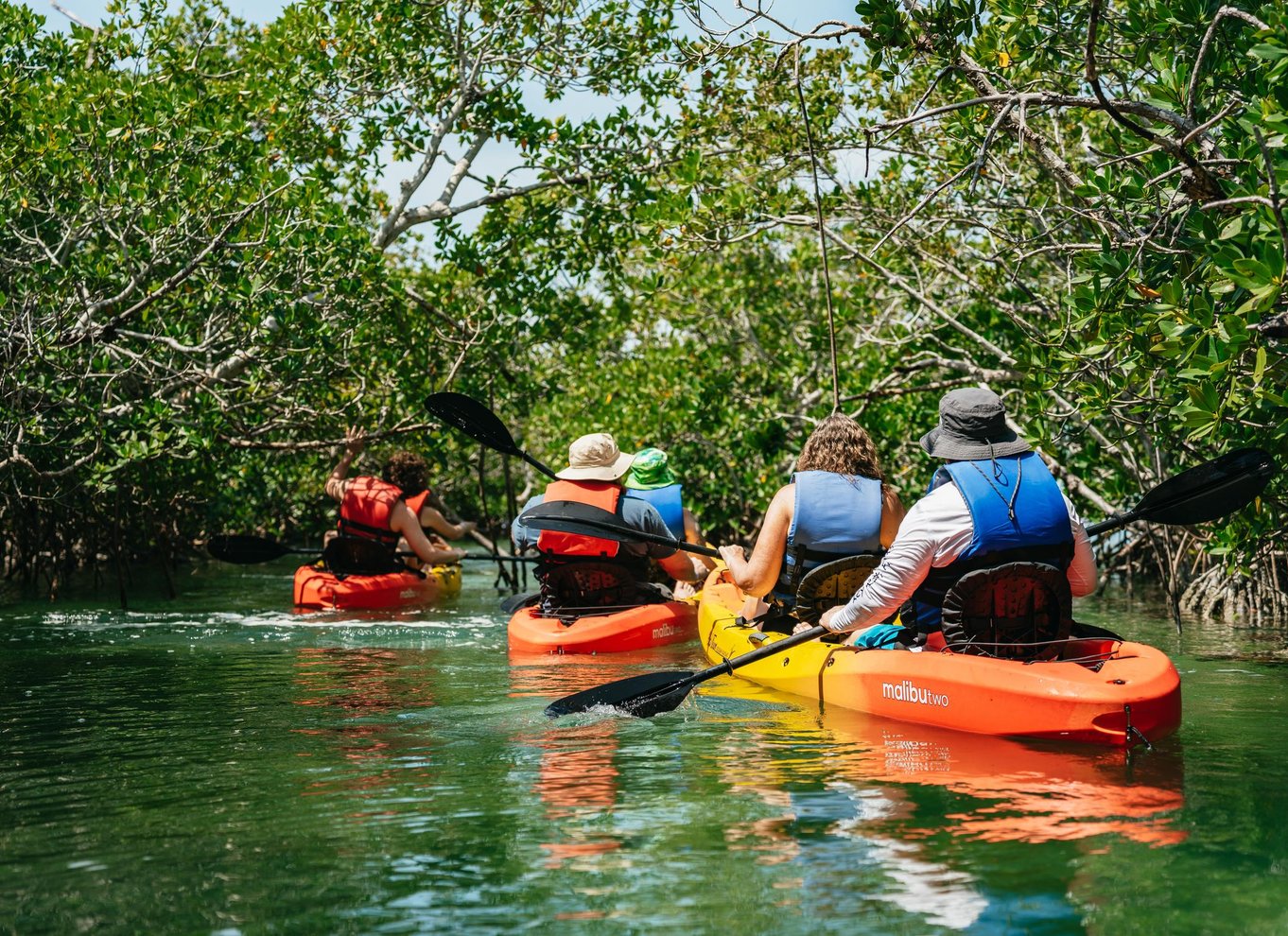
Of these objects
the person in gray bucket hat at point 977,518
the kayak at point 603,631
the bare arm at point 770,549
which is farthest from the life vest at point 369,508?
the person in gray bucket hat at point 977,518

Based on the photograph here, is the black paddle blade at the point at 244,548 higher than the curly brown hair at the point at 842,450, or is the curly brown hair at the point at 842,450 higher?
the curly brown hair at the point at 842,450

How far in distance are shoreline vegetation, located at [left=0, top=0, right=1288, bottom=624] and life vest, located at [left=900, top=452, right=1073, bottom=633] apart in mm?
652

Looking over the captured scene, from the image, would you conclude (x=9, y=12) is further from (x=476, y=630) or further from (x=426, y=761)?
(x=426, y=761)

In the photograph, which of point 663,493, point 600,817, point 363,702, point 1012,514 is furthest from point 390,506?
point 600,817

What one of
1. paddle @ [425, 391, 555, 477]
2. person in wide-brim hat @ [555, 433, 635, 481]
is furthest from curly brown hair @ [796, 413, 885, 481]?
paddle @ [425, 391, 555, 477]

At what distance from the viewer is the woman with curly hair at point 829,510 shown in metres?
6.84

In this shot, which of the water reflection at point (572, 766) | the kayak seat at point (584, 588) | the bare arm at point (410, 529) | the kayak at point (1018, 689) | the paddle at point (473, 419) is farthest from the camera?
the bare arm at point (410, 529)

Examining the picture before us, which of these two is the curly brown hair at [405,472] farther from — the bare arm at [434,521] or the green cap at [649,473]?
the green cap at [649,473]

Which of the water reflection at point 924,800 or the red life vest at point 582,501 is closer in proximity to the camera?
the water reflection at point 924,800

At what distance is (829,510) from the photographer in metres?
6.85

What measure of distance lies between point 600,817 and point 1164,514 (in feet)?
10.8

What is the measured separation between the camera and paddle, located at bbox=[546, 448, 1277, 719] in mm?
6289

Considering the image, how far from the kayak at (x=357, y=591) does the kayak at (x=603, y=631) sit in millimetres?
2617

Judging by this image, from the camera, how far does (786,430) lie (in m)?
14.8
